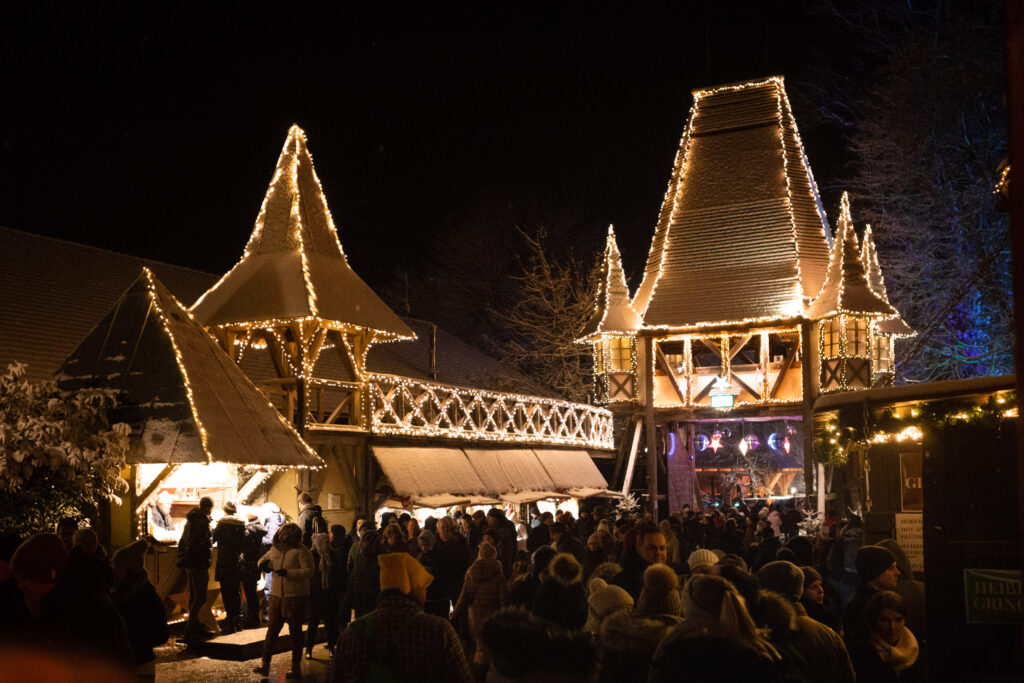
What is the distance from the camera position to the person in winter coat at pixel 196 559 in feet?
41.2

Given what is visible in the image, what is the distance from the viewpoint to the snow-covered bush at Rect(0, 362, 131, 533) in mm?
11656

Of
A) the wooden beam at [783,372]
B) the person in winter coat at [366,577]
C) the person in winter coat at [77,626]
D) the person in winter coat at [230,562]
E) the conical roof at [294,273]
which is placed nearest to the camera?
the person in winter coat at [77,626]

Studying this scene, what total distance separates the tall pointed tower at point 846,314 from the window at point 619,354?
4.99 m

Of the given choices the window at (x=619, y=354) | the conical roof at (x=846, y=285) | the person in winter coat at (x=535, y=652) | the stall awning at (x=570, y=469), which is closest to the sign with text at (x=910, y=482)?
the conical roof at (x=846, y=285)

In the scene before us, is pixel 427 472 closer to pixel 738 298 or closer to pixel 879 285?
pixel 738 298

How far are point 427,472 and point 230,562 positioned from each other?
842 cm

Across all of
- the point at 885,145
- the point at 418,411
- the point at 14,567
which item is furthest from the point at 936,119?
the point at 14,567

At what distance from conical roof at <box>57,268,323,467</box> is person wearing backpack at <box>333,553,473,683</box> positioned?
28.0ft

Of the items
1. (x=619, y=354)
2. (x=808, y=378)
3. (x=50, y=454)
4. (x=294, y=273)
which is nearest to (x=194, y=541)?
(x=50, y=454)

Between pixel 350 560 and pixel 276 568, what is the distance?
1.49 meters

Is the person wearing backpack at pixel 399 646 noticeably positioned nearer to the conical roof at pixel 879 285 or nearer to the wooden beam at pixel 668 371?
the wooden beam at pixel 668 371

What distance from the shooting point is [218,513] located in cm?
Answer: 1703

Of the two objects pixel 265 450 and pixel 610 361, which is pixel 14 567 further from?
pixel 610 361

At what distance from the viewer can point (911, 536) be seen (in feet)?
40.7
